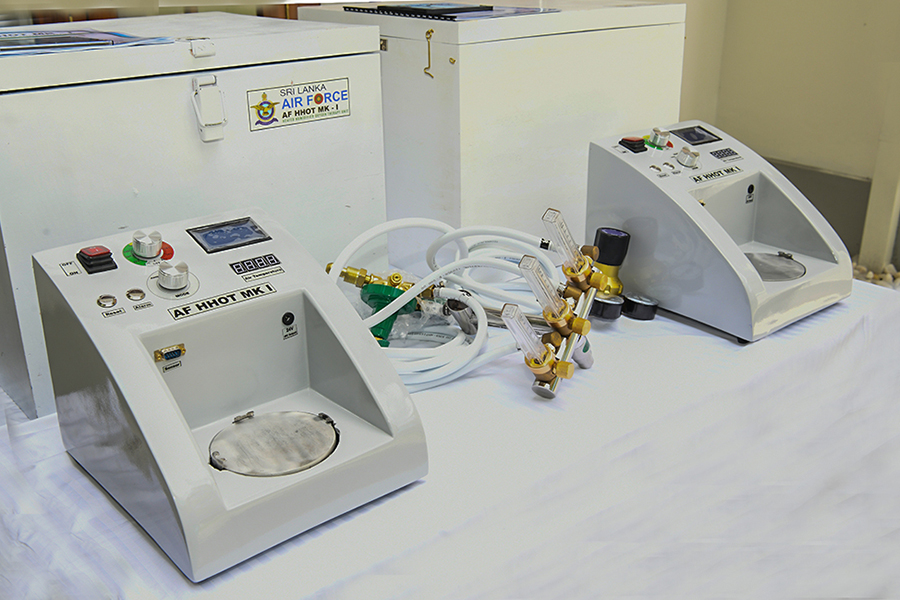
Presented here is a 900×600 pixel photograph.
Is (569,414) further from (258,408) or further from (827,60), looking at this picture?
(827,60)

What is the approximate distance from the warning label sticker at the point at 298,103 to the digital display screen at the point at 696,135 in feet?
1.95

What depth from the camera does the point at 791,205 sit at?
4.28 ft

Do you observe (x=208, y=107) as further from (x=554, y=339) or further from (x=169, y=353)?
(x=554, y=339)

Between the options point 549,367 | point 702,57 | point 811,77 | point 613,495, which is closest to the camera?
point 613,495

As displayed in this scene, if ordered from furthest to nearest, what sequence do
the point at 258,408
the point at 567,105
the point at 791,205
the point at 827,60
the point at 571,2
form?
the point at 827,60 → the point at 571,2 → the point at 567,105 → the point at 791,205 → the point at 258,408

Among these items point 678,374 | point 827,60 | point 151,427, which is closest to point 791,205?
point 678,374

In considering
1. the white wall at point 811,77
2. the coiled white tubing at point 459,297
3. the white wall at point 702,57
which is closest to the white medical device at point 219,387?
the coiled white tubing at point 459,297

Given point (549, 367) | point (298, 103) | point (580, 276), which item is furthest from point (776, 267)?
point (298, 103)

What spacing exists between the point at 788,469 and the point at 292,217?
858 mm

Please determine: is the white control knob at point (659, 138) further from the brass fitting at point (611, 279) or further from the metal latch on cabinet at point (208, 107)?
the metal latch on cabinet at point (208, 107)

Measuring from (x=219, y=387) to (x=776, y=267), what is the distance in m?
0.93

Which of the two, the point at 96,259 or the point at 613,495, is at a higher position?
the point at 96,259

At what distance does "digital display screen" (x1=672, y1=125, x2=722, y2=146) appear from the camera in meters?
1.32

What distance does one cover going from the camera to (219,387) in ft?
2.85
